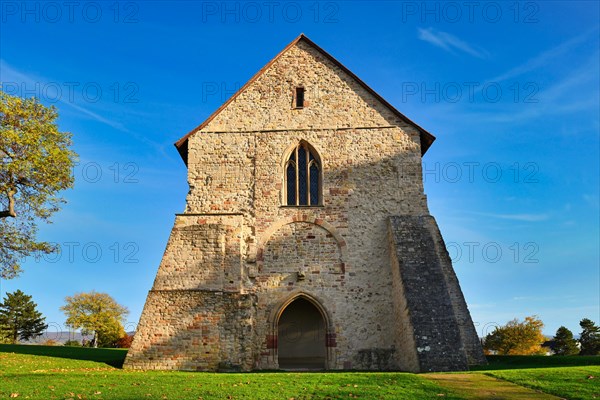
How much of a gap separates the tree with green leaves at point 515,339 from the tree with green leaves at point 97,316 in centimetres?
2830

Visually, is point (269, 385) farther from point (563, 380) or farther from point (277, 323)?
point (563, 380)

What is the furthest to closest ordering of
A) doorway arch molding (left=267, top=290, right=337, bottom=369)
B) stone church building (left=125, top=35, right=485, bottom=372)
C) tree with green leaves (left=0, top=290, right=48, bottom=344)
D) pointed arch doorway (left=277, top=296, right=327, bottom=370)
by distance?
tree with green leaves (left=0, top=290, right=48, bottom=344) < pointed arch doorway (left=277, top=296, right=327, bottom=370) < doorway arch molding (left=267, top=290, right=337, bottom=369) < stone church building (left=125, top=35, right=485, bottom=372)

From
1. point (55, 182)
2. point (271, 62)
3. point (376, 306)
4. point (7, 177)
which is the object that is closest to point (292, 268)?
point (376, 306)

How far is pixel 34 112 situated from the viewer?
19.7m

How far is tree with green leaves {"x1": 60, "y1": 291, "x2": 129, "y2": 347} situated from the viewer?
136 feet

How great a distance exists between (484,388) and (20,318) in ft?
126

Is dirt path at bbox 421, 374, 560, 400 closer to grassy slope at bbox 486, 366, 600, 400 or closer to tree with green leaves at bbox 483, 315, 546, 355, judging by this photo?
grassy slope at bbox 486, 366, 600, 400

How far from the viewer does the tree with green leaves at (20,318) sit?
38.8 metres

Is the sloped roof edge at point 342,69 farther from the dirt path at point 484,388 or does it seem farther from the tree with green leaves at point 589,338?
the tree with green leaves at point 589,338

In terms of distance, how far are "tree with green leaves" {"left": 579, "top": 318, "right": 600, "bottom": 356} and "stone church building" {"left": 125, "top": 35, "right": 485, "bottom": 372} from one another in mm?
13135

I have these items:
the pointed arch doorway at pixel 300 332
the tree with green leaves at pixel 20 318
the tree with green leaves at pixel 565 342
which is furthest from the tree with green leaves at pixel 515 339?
the tree with green leaves at pixel 20 318

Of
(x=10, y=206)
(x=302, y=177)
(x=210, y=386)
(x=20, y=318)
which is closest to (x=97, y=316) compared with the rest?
(x=20, y=318)

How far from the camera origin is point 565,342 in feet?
98.2

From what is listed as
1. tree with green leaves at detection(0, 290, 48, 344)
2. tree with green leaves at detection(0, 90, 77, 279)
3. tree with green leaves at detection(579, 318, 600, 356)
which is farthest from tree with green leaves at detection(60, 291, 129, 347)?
tree with green leaves at detection(579, 318, 600, 356)
